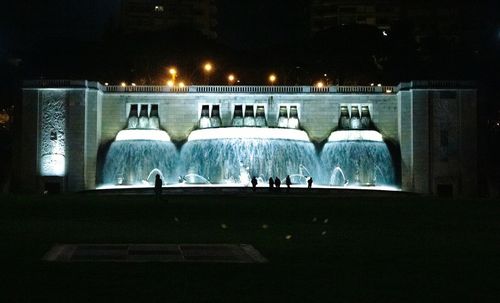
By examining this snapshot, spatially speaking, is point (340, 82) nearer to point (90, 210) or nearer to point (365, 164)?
point (365, 164)

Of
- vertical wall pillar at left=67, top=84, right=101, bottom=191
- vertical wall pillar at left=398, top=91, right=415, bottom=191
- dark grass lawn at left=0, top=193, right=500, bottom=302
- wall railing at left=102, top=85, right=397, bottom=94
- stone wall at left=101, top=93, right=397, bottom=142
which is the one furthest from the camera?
wall railing at left=102, top=85, right=397, bottom=94

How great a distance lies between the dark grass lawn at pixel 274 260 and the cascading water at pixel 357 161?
32259mm

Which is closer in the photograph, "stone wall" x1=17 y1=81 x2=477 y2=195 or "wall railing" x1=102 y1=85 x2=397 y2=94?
"stone wall" x1=17 y1=81 x2=477 y2=195

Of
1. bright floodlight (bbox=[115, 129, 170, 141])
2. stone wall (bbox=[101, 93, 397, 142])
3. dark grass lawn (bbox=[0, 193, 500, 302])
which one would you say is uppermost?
stone wall (bbox=[101, 93, 397, 142])

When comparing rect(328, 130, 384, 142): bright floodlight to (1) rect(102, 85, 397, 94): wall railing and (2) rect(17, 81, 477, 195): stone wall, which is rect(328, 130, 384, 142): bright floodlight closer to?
(2) rect(17, 81, 477, 195): stone wall

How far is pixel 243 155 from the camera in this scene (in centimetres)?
6525

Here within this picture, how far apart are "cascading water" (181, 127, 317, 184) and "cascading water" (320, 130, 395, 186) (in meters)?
1.55

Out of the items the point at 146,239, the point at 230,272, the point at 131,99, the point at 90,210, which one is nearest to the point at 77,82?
the point at 131,99

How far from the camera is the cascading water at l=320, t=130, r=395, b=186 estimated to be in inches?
2611

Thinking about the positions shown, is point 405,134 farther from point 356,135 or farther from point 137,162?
point 137,162

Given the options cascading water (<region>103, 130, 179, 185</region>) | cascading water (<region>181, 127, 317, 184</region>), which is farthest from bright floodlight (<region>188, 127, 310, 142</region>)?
cascading water (<region>103, 130, 179, 185</region>)

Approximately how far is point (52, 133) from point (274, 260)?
51561 millimetres

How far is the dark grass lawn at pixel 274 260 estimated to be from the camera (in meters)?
13.0

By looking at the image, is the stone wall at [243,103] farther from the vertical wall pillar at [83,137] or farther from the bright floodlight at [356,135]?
the vertical wall pillar at [83,137]
